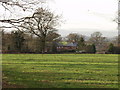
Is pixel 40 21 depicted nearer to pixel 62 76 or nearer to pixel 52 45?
pixel 62 76

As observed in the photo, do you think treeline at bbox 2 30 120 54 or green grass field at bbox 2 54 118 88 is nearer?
green grass field at bbox 2 54 118 88

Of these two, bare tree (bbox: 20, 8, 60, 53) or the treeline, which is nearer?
bare tree (bbox: 20, 8, 60, 53)

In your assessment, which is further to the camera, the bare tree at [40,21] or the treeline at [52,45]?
the treeline at [52,45]

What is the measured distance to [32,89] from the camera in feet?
29.4

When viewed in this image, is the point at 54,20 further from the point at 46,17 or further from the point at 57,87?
the point at 57,87

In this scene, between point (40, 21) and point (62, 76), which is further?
point (62, 76)

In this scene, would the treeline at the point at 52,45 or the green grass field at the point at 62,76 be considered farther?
the treeline at the point at 52,45

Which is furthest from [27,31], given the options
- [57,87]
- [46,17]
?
[57,87]

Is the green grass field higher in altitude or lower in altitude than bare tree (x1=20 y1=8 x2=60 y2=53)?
lower

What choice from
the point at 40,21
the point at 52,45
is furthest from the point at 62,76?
the point at 52,45

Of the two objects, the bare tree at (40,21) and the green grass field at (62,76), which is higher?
the bare tree at (40,21)

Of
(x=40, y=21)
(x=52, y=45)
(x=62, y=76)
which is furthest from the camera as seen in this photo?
(x=52, y=45)

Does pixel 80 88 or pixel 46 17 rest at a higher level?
pixel 46 17

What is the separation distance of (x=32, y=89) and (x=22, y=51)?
40.4 metres
